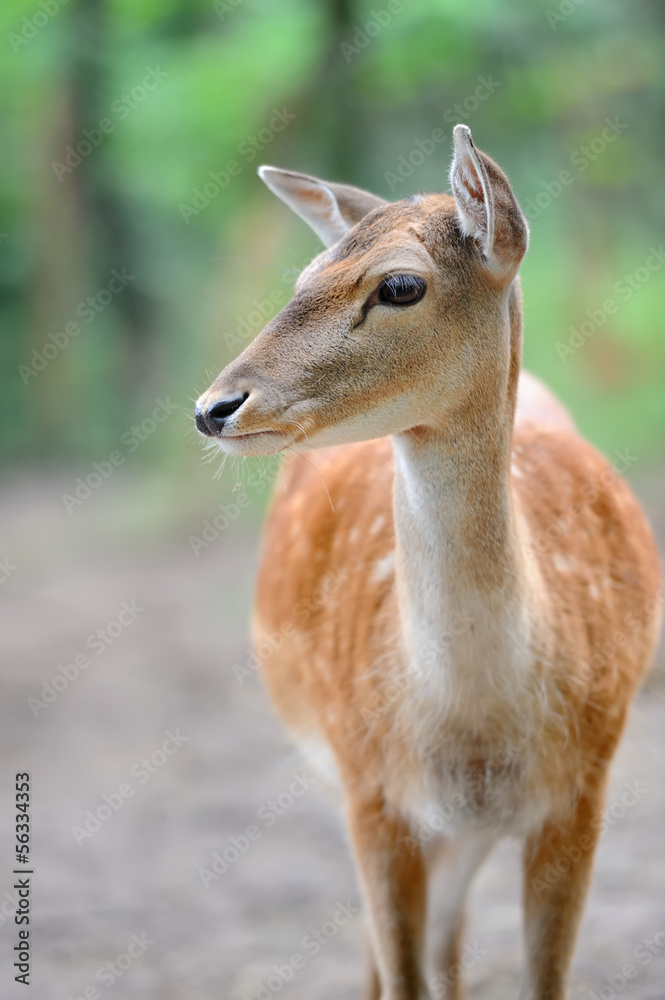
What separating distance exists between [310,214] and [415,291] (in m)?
0.73

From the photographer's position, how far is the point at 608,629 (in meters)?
2.95

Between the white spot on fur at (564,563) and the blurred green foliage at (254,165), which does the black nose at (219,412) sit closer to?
the white spot on fur at (564,563)

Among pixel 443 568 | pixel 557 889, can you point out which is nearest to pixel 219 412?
pixel 443 568

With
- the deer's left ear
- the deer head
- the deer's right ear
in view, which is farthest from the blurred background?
the deer's left ear

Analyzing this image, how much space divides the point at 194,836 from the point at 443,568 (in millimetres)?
3100

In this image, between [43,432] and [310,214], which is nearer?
[310,214]

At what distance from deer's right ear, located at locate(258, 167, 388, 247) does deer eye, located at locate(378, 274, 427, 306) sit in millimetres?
595

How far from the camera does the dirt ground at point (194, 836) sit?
4.02m

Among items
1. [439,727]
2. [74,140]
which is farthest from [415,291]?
[74,140]

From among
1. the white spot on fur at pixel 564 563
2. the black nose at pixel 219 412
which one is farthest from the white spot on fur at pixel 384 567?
the black nose at pixel 219 412

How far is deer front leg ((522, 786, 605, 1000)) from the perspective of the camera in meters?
2.86

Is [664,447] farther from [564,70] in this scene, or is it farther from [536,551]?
[536,551]

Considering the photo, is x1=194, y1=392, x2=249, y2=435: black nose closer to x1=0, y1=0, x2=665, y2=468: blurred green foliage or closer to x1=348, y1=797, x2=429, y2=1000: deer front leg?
x1=348, y1=797, x2=429, y2=1000: deer front leg

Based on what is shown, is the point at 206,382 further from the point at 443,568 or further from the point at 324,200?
the point at 443,568
